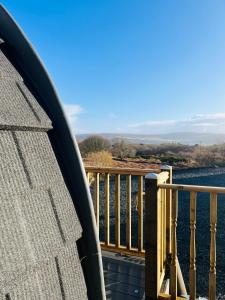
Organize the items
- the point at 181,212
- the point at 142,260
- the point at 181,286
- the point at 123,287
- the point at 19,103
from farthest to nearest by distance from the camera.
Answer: the point at 181,212 < the point at 142,260 < the point at 181,286 < the point at 123,287 < the point at 19,103

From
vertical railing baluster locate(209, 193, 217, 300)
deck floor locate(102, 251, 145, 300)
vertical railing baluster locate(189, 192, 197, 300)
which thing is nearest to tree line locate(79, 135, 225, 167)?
deck floor locate(102, 251, 145, 300)

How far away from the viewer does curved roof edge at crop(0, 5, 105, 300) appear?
0.59 metres

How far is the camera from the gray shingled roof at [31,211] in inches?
16.0

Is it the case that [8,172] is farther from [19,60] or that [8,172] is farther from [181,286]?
[181,286]

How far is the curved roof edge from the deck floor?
5.89 ft

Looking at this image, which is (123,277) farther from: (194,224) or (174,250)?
(194,224)

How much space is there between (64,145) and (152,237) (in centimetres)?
175

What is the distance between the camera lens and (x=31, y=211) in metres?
0.45

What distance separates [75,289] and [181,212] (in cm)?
818

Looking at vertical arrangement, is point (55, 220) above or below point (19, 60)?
below

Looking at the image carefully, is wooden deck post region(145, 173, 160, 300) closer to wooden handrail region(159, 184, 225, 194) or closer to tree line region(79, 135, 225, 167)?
wooden handrail region(159, 184, 225, 194)

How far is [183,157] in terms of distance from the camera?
19297 millimetres

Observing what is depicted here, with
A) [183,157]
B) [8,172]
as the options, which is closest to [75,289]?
[8,172]

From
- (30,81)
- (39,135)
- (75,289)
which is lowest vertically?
(75,289)
